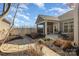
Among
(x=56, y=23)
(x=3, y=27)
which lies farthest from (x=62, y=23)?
(x=3, y=27)

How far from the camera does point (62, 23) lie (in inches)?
111

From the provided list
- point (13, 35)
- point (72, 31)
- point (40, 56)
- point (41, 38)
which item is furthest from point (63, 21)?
point (13, 35)

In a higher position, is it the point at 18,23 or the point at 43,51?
the point at 18,23

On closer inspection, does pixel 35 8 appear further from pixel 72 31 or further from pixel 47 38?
pixel 72 31

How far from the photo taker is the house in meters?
2.78

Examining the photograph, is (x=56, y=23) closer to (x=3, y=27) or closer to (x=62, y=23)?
(x=62, y=23)

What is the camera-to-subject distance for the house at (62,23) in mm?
2776

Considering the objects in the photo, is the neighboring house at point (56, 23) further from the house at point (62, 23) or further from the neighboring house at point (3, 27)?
the neighboring house at point (3, 27)

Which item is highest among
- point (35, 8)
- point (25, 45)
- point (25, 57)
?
point (35, 8)

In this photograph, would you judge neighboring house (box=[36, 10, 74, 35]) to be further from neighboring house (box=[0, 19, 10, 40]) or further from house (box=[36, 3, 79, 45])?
neighboring house (box=[0, 19, 10, 40])

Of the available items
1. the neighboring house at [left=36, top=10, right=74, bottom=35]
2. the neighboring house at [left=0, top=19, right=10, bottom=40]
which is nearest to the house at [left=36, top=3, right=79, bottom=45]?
the neighboring house at [left=36, top=10, right=74, bottom=35]

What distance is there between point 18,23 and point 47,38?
55 centimetres

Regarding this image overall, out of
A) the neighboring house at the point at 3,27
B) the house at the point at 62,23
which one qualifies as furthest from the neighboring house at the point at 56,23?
the neighboring house at the point at 3,27

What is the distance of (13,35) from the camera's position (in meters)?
2.82
